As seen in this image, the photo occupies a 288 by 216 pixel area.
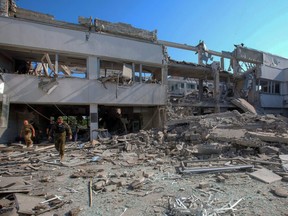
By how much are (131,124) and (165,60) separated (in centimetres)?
608

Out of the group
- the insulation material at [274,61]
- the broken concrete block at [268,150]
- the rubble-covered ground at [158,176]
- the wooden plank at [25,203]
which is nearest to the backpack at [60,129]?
the rubble-covered ground at [158,176]

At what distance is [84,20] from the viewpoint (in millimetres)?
14531

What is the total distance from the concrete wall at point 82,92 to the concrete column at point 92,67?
393mm

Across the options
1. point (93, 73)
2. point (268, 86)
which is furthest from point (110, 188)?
point (268, 86)

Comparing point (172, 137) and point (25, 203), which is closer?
point (25, 203)

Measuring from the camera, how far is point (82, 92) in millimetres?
13727

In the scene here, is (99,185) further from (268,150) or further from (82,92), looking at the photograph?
(82,92)

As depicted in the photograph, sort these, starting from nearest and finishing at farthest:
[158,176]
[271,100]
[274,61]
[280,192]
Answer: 1. [280,192]
2. [158,176]
3. [271,100]
4. [274,61]

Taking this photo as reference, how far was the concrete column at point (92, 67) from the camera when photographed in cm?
1411

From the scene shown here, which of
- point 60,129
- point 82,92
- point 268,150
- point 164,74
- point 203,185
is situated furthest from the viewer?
point 164,74

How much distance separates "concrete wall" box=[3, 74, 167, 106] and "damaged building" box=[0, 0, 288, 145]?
42mm

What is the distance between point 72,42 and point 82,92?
125 inches

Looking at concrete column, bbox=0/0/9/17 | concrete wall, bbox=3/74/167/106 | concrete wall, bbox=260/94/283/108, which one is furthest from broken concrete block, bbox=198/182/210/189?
concrete wall, bbox=260/94/283/108

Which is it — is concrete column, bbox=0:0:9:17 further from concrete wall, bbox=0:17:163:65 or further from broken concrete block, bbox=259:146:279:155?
broken concrete block, bbox=259:146:279:155
